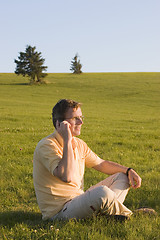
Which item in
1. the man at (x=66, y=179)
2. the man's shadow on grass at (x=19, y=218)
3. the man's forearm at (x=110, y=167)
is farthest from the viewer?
the man's forearm at (x=110, y=167)

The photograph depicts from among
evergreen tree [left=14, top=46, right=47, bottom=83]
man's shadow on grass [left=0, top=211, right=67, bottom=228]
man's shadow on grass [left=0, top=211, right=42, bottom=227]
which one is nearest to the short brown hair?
man's shadow on grass [left=0, top=211, right=67, bottom=228]

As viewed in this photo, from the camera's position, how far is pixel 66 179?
4059 mm

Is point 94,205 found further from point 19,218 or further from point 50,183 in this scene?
point 19,218

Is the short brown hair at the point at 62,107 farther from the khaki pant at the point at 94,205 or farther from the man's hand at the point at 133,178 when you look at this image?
the man's hand at the point at 133,178

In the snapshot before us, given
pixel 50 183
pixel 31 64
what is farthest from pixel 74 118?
pixel 31 64

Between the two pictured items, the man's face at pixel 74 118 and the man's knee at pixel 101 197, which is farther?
the man's face at pixel 74 118

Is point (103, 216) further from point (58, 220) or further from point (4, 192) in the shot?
point (4, 192)

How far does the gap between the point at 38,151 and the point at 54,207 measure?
92cm

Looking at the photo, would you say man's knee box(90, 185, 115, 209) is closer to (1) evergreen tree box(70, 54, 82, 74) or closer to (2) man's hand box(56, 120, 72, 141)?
(2) man's hand box(56, 120, 72, 141)

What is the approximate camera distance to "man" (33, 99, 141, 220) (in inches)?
163

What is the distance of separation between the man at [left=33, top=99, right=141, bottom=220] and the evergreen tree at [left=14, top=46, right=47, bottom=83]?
211ft

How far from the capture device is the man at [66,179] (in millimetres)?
4129

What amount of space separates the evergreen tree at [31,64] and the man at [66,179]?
2527 inches

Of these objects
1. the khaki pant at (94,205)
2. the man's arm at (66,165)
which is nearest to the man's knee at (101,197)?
the khaki pant at (94,205)
